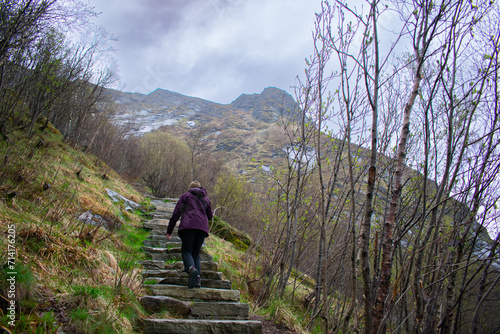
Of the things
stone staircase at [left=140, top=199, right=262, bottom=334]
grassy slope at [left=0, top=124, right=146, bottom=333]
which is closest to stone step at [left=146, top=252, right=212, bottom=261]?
stone staircase at [left=140, top=199, right=262, bottom=334]

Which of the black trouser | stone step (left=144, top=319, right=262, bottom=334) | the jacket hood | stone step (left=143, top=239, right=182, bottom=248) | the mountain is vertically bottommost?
stone step (left=143, top=239, right=182, bottom=248)

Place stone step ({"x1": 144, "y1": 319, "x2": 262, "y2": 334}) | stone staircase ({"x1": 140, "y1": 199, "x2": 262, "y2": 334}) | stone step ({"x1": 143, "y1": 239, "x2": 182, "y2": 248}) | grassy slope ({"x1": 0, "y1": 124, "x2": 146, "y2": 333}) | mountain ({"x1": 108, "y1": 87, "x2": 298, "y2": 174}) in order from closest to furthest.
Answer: grassy slope ({"x1": 0, "y1": 124, "x2": 146, "y2": 333})
stone step ({"x1": 144, "y1": 319, "x2": 262, "y2": 334})
stone staircase ({"x1": 140, "y1": 199, "x2": 262, "y2": 334})
stone step ({"x1": 143, "y1": 239, "x2": 182, "y2": 248})
mountain ({"x1": 108, "y1": 87, "x2": 298, "y2": 174})

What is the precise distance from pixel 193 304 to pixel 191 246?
82 cm

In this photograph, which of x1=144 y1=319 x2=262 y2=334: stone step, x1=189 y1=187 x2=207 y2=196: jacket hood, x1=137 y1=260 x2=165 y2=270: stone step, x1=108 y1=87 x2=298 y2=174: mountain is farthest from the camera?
x1=108 y1=87 x2=298 y2=174: mountain

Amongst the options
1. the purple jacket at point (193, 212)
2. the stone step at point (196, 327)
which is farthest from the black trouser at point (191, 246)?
the stone step at point (196, 327)

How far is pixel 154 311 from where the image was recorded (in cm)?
338

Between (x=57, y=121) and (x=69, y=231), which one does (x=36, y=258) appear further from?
(x=57, y=121)

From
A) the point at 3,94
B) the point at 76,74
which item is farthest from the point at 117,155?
the point at 3,94

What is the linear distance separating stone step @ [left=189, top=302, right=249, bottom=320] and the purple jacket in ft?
3.42

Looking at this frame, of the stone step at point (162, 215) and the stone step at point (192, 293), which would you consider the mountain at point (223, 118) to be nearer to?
the stone step at point (162, 215)

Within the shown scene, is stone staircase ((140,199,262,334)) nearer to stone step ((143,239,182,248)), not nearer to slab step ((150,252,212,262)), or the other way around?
slab step ((150,252,212,262))

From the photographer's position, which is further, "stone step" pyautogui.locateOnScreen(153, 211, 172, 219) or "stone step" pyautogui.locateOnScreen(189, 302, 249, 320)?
"stone step" pyautogui.locateOnScreen(153, 211, 172, 219)

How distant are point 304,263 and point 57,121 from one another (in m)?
11.3

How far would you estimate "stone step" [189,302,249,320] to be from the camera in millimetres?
3645
